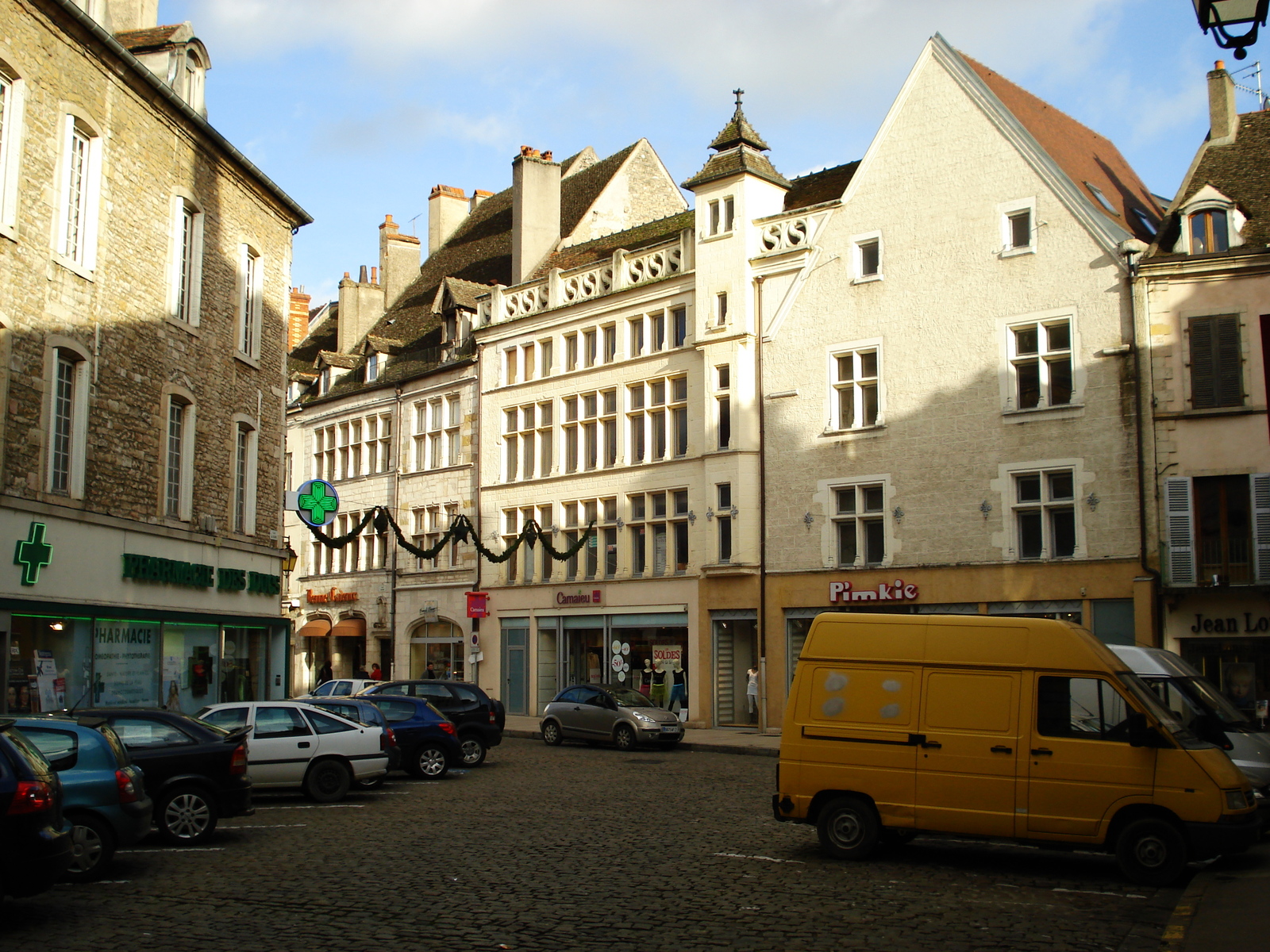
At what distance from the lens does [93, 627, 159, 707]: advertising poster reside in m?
22.8

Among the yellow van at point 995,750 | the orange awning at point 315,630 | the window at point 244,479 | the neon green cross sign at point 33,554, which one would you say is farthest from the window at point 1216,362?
the orange awning at point 315,630

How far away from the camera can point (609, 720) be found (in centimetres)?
2973

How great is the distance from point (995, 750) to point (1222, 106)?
991 inches

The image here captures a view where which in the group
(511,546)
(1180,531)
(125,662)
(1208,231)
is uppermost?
(1208,231)

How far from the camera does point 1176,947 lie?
28.8 ft

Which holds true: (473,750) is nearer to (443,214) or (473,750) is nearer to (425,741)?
(425,741)

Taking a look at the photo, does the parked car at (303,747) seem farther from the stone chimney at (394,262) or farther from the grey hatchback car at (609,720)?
the stone chimney at (394,262)

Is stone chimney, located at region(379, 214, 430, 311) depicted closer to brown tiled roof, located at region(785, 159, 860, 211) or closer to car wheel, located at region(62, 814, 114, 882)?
brown tiled roof, located at region(785, 159, 860, 211)

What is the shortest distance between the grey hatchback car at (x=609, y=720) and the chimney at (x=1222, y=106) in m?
19.4

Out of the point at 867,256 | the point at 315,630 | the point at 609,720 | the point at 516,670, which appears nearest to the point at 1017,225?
the point at 867,256

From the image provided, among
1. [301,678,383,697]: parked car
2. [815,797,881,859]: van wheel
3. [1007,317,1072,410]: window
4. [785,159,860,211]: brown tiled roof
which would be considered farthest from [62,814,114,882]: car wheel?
[785,159,860,211]: brown tiled roof

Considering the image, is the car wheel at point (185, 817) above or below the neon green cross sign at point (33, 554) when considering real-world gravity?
below

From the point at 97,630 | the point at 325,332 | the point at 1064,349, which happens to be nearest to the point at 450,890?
the point at 97,630

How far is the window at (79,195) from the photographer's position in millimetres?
21797
